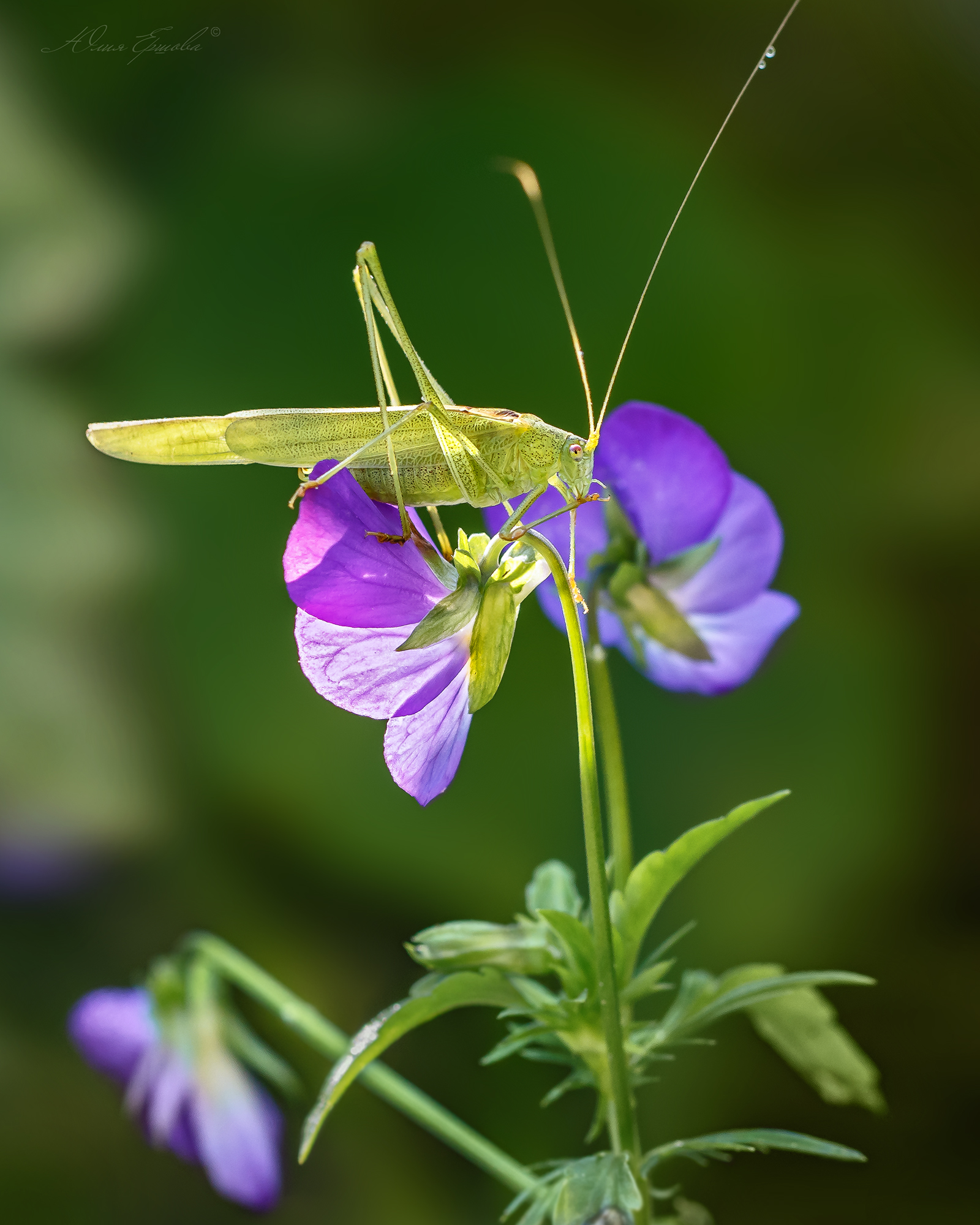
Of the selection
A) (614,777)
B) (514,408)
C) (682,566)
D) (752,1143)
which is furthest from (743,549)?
(514,408)

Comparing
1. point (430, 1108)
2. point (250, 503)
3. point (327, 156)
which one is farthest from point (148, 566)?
point (430, 1108)

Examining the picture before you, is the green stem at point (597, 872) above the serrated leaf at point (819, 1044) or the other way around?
above

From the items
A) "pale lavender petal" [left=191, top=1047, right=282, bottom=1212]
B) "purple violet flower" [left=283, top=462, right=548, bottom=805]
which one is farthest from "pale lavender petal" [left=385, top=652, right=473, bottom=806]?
"pale lavender petal" [left=191, top=1047, right=282, bottom=1212]

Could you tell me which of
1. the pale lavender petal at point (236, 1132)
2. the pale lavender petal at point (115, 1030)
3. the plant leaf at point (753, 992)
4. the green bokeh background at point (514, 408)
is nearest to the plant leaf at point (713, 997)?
the plant leaf at point (753, 992)

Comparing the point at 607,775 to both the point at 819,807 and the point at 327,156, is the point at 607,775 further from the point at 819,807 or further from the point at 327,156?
the point at 327,156

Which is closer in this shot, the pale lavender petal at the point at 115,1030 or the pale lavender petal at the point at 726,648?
the pale lavender petal at the point at 726,648

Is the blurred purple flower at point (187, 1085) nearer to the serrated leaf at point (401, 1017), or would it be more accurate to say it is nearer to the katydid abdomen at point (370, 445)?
the serrated leaf at point (401, 1017)

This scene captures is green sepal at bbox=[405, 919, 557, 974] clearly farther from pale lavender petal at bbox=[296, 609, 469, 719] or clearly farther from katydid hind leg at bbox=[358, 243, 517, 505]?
katydid hind leg at bbox=[358, 243, 517, 505]
